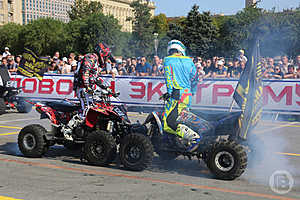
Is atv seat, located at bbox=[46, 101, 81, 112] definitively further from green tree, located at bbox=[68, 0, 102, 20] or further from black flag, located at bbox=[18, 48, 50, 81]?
green tree, located at bbox=[68, 0, 102, 20]

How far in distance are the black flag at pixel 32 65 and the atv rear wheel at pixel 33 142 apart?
788cm

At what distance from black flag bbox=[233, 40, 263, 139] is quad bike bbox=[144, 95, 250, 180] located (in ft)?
0.45

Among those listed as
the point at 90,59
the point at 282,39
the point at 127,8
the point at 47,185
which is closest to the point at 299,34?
the point at 282,39

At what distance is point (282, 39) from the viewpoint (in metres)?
15.2

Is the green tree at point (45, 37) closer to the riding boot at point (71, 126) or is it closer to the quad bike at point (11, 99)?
the quad bike at point (11, 99)

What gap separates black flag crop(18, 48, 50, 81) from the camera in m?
15.7

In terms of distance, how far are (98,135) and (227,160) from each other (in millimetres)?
2162

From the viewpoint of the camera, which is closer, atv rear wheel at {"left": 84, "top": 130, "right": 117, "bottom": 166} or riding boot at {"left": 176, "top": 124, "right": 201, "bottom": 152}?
riding boot at {"left": 176, "top": 124, "right": 201, "bottom": 152}

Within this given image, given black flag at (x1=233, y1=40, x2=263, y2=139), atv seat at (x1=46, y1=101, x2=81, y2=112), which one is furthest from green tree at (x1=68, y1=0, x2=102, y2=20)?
black flag at (x1=233, y1=40, x2=263, y2=139)

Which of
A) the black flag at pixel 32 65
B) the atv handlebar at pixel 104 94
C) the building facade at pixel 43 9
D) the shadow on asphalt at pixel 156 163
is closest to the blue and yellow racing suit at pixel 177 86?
the shadow on asphalt at pixel 156 163

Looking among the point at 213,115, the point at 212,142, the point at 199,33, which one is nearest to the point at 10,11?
the point at 199,33

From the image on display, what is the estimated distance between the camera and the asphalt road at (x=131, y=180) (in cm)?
591

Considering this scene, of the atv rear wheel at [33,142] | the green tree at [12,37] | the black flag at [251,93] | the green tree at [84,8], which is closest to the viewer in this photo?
the black flag at [251,93]

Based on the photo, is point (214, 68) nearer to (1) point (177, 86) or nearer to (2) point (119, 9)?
(1) point (177, 86)
